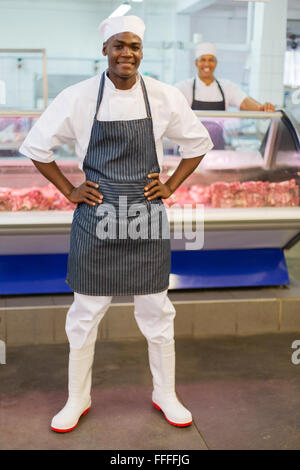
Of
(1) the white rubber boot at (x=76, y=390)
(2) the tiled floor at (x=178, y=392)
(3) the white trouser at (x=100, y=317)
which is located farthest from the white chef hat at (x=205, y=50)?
(1) the white rubber boot at (x=76, y=390)

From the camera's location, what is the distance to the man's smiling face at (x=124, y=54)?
7.28 feet

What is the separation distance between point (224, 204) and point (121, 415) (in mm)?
1461

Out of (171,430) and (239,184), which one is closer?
(171,430)

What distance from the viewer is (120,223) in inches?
94.1

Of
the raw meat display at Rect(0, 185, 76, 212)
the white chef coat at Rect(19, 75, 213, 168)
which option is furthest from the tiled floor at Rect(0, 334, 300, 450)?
the white chef coat at Rect(19, 75, 213, 168)

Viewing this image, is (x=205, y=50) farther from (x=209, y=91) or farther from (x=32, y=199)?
(x=32, y=199)

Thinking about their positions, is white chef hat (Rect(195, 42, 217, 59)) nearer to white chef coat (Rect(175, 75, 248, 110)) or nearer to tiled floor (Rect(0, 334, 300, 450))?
white chef coat (Rect(175, 75, 248, 110))

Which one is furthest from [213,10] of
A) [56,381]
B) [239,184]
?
[56,381]

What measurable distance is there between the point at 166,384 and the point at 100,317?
1.36 feet

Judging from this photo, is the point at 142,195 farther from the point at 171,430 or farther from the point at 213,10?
the point at 213,10

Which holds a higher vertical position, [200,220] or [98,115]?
[98,115]

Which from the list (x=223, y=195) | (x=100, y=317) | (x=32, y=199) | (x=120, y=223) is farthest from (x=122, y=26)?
(x=223, y=195)

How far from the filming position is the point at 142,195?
239 cm
